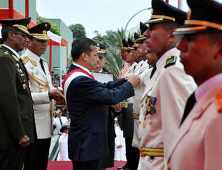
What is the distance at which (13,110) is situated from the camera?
4023 mm

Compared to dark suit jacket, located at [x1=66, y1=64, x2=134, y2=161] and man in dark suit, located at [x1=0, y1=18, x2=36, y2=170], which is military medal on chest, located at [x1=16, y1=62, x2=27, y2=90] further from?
dark suit jacket, located at [x1=66, y1=64, x2=134, y2=161]

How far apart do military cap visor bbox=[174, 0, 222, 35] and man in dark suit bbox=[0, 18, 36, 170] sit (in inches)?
95.0

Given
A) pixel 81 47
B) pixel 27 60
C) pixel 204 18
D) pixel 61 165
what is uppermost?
pixel 204 18

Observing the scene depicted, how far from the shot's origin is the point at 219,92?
1620 mm

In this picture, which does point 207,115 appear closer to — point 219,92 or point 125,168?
point 219,92

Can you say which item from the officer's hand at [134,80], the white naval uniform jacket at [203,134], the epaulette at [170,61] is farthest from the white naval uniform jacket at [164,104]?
the officer's hand at [134,80]

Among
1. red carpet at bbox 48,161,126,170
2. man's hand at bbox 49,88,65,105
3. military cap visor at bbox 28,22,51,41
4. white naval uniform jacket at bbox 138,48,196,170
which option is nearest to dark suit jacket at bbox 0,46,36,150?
man's hand at bbox 49,88,65,105

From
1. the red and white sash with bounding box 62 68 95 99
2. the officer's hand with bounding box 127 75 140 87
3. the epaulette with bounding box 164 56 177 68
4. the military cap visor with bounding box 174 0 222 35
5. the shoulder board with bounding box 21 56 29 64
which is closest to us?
the military cap visor with bounding box 174 0 222 35

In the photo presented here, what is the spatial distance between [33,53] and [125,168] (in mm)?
2209

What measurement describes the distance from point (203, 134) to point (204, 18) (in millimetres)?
424

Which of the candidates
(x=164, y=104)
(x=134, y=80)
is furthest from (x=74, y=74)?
(x=164, y=104)

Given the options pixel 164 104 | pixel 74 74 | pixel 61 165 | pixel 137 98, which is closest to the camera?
pixel 164 104

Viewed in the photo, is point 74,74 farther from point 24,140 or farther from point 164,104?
point 164,104

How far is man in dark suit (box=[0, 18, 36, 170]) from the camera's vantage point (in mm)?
4016
